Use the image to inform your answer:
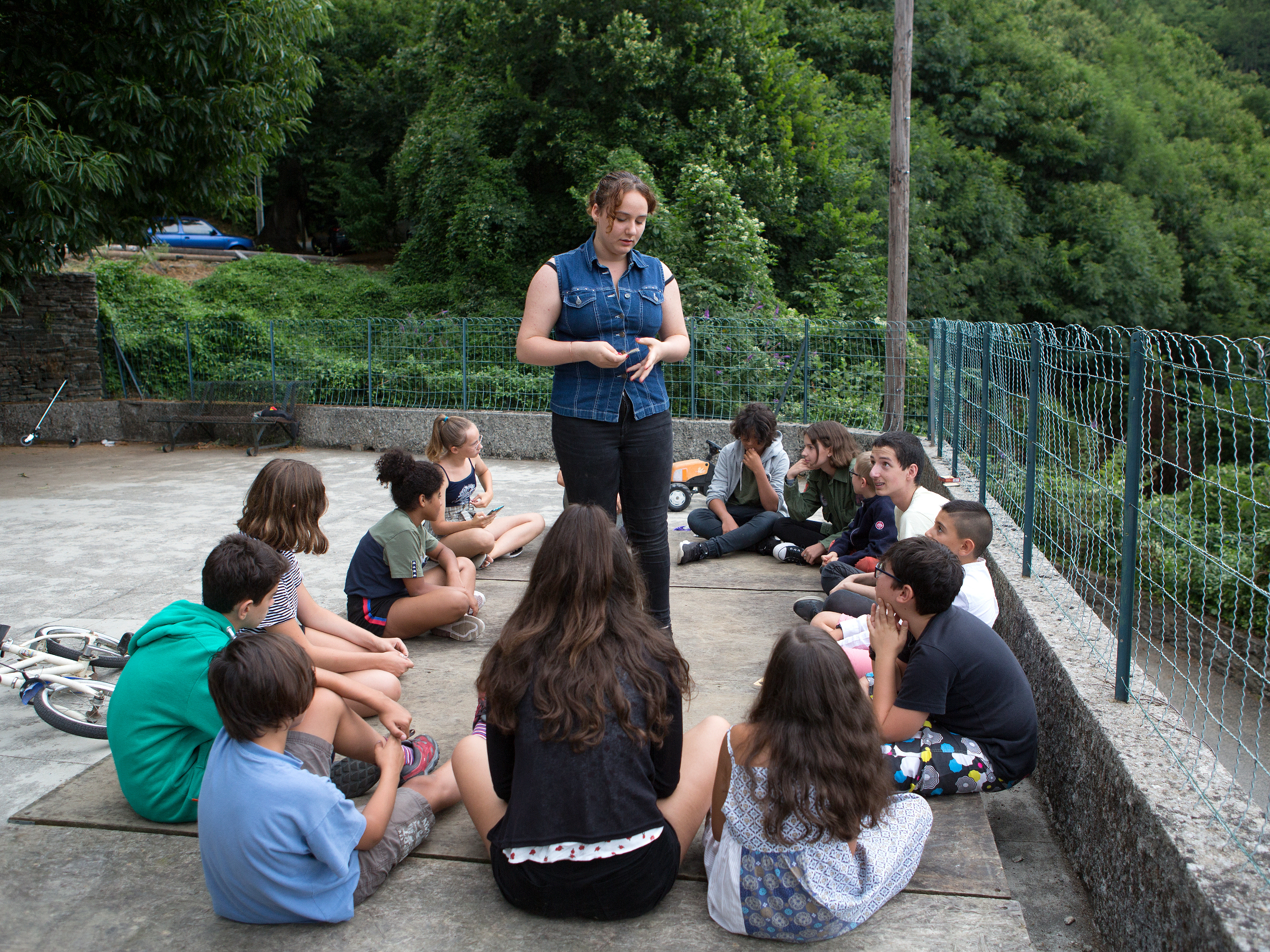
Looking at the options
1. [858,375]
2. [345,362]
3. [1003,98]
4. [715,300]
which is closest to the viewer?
[858,375]

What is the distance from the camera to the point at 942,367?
7.69 m

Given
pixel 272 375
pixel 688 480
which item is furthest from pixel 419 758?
pixel 272 375

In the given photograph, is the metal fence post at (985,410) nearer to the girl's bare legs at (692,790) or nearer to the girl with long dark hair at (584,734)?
the girl's bare legs at (692,790)

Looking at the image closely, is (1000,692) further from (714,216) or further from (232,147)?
(714,216)

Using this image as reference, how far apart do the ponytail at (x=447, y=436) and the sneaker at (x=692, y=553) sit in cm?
148

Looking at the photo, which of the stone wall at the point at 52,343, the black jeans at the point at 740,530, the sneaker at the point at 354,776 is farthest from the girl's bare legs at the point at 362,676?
the stone wall at the point at 52,343

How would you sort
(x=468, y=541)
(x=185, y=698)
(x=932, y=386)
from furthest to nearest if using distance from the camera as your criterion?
(x=932, y=386), (x=468, y=541), (x=185, y=698)

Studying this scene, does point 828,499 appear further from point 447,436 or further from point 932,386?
point 932,386

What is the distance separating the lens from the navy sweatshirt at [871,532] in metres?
4.78

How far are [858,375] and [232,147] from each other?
25.4ft

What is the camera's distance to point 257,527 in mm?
3557

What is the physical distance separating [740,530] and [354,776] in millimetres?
3432

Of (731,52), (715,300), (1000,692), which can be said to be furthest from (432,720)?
(731,52)

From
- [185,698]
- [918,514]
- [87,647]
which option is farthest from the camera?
[918,514]
